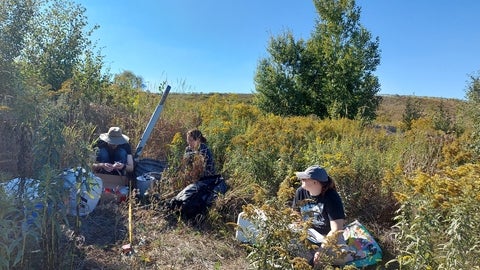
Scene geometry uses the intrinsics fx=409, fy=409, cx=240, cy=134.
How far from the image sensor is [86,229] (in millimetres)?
3812

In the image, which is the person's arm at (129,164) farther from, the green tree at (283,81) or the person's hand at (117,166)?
the green tree at (283,81)

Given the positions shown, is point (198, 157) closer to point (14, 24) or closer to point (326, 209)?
point (326, 209)

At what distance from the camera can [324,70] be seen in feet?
54.8

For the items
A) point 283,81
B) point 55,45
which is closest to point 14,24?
point 55,45

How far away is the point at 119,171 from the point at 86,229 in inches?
55.3

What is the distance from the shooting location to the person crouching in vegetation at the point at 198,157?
491 centimetres

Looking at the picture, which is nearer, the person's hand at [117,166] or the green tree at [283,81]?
the person's hand at [117,166]

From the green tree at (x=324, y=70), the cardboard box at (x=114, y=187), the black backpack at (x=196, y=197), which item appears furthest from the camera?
the green tree at (x=324, y=70)

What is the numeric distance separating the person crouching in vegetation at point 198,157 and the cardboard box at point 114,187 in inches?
32.9

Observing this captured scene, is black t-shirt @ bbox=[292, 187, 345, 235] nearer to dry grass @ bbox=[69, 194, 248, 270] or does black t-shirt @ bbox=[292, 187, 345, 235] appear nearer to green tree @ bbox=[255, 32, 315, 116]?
dry grass @ bbox=[69, 194, 248, 270]

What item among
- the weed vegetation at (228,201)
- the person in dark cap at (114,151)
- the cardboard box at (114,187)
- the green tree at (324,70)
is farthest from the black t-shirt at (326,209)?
the green tree at (324,70)

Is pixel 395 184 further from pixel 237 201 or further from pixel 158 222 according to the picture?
pixel 158 222

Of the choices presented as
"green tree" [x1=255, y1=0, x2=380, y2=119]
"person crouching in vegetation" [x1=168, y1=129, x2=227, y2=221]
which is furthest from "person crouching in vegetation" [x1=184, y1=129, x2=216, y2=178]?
"green tree" [x1=255, y1=0, x2=380, y2=119]

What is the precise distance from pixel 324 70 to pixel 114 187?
1308cm
